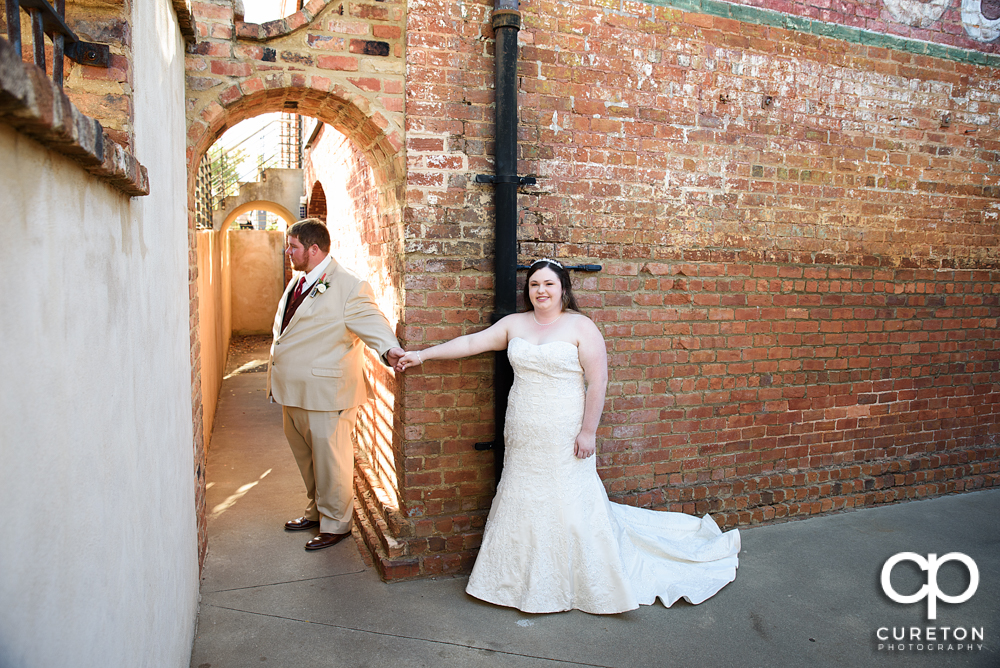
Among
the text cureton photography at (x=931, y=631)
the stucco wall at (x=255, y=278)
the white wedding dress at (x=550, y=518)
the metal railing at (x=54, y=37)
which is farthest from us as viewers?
the stucco wall at (x=255, y=278)

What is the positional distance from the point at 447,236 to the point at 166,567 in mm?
2206

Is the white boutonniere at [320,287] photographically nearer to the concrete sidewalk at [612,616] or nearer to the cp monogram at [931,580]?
the concrete sidewalk at [612,616]

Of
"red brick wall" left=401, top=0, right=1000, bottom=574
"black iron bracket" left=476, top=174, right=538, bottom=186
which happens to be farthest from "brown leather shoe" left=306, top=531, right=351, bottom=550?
"black iron bracket" left=476, top=174, right=538, bottom=186

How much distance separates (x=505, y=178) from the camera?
383 cm

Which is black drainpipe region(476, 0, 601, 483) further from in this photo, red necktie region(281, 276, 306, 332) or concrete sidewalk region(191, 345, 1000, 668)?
red necktie region(281, 276, 306, 332)

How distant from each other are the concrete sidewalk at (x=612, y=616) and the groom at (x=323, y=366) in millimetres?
345

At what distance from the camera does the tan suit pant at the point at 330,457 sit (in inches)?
175

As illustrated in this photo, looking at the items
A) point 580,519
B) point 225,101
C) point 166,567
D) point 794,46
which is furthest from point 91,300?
point 794,46

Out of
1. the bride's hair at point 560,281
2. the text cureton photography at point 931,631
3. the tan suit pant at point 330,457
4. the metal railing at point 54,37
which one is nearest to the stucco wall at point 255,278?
the tan suit pant at point 330,457

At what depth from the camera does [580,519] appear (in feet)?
12.0

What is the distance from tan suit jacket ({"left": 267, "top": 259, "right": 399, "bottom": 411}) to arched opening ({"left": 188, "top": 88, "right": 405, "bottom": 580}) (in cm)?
24

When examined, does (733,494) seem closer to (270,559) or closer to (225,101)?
(270,559)

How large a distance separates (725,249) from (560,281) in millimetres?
1477

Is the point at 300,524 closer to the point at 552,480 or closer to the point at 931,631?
the point at 552,480
